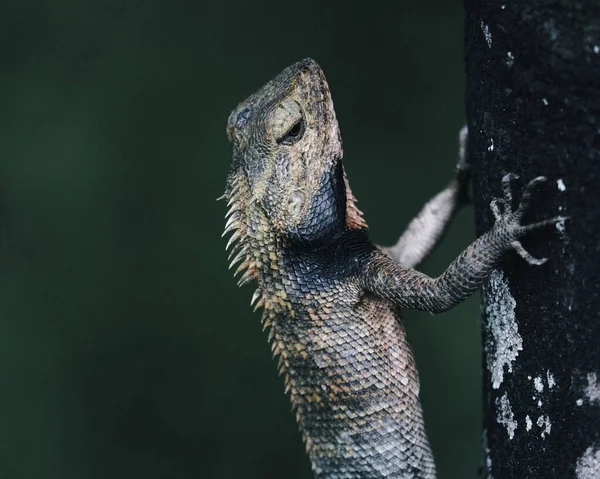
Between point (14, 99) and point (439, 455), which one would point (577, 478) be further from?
point (14, 99)

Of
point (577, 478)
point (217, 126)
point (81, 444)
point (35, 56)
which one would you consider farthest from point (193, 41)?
point (577, 478)

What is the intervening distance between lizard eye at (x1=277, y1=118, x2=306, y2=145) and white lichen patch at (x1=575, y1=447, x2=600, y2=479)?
1587 mm

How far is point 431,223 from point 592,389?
1.86 meters

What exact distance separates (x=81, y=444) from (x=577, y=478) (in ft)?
14.8

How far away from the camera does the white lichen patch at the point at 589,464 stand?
2.31m

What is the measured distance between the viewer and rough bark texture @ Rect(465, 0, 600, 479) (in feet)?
7.03

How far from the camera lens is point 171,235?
238 inches

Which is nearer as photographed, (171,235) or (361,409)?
(361,409)

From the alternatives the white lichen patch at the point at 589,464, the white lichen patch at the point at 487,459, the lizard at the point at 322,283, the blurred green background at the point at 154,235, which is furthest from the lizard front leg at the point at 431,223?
the blurred green background at the point at 154,235

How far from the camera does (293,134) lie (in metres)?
3.25

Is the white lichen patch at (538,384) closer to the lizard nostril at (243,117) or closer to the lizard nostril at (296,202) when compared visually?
the lizard nostril at (296,202)

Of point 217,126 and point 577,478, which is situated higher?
point 217,126

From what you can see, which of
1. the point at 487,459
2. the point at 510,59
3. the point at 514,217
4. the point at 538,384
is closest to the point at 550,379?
the point at 538,384

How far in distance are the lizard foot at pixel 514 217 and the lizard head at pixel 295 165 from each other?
0.82 meters
